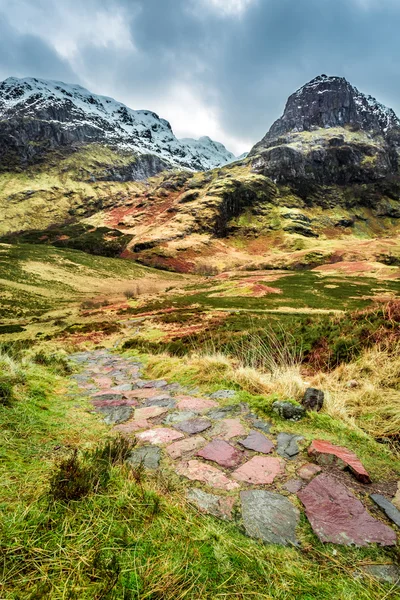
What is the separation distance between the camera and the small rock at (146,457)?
2568 mm

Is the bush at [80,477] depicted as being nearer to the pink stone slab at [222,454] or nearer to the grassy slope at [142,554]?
the grassy slope at [142,554]

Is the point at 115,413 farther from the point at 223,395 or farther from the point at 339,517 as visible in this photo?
the point at 339,517

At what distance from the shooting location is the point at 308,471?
8.43 ft

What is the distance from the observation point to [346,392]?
15.1 ft

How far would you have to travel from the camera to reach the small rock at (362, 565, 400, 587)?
5.17 ft

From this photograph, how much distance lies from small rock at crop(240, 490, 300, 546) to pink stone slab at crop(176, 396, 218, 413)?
185 centimetres

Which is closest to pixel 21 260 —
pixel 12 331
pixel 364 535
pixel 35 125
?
pixel 12 331

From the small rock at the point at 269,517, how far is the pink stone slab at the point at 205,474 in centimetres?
17

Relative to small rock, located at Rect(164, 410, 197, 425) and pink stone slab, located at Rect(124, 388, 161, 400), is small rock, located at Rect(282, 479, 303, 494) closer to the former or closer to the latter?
small rock, located at Rect(164, 410, 197, 425)

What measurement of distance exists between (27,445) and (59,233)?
4871 inches

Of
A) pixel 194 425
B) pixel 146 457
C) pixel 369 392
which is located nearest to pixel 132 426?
pixel 194 425

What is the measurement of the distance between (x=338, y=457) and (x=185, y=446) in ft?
4.75

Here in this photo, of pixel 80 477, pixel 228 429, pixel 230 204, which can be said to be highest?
pixel 230 204

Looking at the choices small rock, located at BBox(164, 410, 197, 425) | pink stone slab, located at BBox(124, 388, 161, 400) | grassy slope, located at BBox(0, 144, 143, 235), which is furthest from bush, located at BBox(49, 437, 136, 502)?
grassy slope, located at BBox(0, 144, 143, 235)
